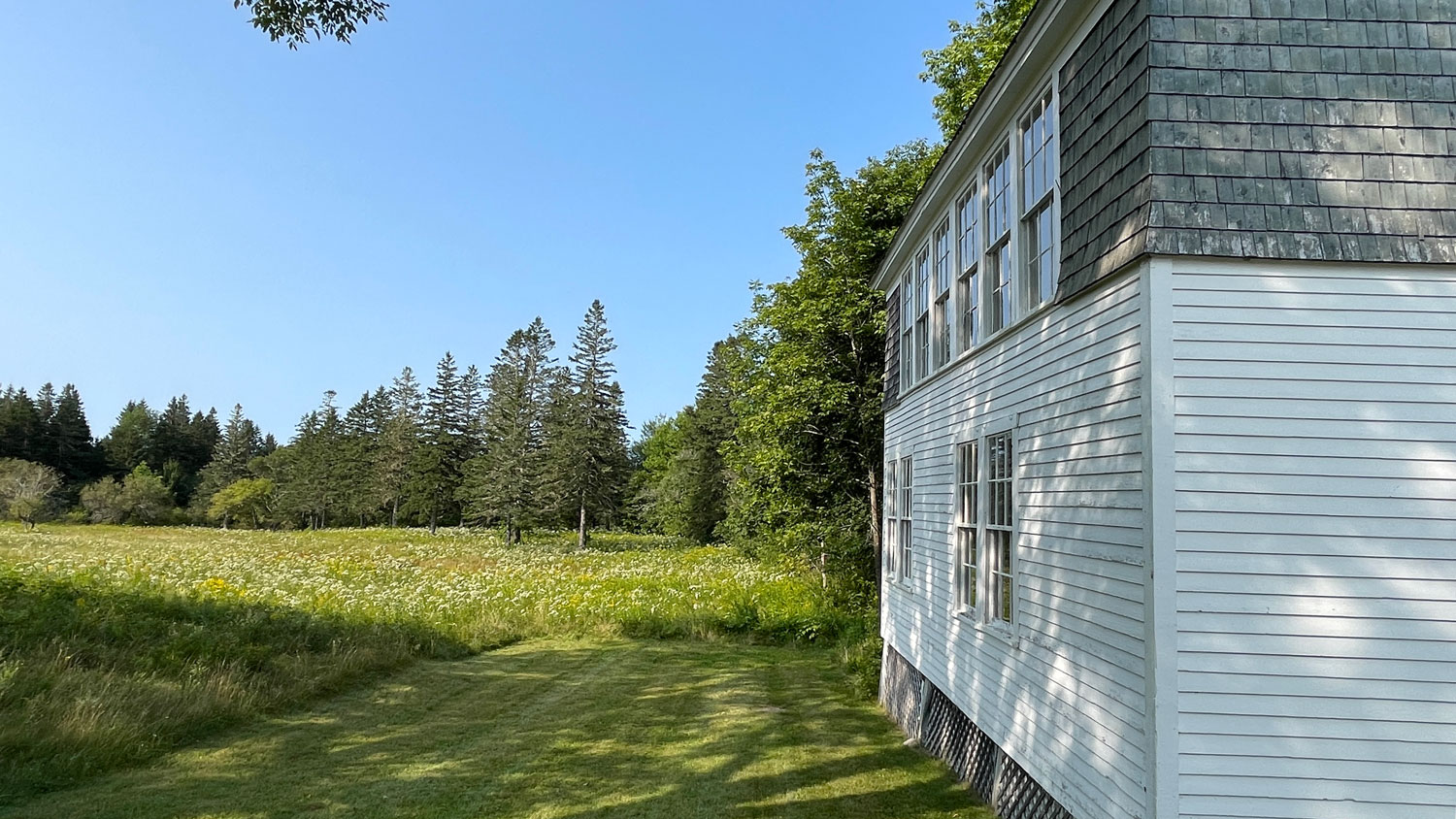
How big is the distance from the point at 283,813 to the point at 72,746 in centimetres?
261

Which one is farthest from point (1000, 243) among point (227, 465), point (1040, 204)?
point (227, 465)

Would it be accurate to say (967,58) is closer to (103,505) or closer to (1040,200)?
(1040,200)

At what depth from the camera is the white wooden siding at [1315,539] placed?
Result: 4109 mm

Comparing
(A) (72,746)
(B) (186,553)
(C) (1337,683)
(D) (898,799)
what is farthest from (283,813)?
(B) (186,553)

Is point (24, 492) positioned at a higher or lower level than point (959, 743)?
higher

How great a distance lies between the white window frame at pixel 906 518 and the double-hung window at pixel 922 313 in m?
1.30

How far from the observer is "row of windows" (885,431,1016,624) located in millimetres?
6988

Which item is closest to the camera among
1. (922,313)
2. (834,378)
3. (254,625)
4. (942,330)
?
(942,330)

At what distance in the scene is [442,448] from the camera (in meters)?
58.3

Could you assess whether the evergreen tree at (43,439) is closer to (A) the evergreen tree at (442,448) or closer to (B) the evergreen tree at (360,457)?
(B) the evergreen tree at (360,457)

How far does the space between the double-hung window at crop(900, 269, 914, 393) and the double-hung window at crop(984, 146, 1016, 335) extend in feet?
12.2

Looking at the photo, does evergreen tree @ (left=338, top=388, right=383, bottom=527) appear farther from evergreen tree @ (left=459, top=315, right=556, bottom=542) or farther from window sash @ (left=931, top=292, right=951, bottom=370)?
window sash @ (left=931, top=292, right=951, bottom=370)

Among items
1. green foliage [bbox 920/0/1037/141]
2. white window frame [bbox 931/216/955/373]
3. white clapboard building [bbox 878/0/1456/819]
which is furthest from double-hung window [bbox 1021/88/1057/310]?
green foliage [bbox 920/0/1037/141]

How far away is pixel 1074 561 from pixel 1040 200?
9.16ft
